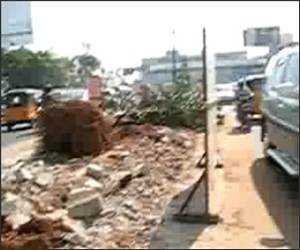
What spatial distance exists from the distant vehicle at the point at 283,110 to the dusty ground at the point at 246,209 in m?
0.03

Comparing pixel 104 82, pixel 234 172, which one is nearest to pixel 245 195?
pixel 234 172

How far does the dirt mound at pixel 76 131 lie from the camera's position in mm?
1394

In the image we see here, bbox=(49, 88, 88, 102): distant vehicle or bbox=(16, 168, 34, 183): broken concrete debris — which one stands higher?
bbox=(49, 88, 88, 102): distant vehicle

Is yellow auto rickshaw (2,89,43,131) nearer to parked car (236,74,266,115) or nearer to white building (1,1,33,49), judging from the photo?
white building (1,1,33,49)

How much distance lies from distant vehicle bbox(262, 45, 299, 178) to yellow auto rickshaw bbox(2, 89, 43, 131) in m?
0.41

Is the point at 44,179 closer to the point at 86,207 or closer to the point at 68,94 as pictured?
the point at 86,207

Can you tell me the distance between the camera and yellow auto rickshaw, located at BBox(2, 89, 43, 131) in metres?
1.00

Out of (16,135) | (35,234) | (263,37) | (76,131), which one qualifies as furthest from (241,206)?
(35,234)

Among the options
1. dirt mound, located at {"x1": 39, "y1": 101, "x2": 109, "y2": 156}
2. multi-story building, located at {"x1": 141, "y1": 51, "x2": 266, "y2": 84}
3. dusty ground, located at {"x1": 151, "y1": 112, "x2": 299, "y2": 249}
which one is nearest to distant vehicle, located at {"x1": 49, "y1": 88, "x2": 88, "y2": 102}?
dirt mound, located at {"x1": 39, "y1": 101, "x2": 109, "y2": 156}

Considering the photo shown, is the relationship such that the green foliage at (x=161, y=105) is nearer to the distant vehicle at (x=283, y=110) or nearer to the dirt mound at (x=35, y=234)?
the distant vehicle at (x=283, y=110)

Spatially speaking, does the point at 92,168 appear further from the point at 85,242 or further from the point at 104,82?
the point at 104,82

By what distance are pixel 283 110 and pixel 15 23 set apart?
2.02ft

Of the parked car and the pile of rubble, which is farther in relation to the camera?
the pile of rubble

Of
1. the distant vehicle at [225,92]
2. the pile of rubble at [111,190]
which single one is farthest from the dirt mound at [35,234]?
the distant vehicle at [225,92]
